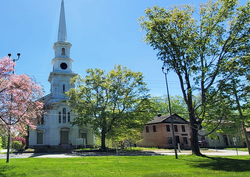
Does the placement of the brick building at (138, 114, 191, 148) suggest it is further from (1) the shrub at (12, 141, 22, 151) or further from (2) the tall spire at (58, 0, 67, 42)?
(2) the tall spire at (58, 0, 67, 42)

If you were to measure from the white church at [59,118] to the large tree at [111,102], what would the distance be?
4.04m

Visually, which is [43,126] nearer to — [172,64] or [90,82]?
[90,82]

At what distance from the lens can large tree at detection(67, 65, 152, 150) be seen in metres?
30.3

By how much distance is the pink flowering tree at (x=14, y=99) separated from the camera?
11.2 meters

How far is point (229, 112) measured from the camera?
16.8 m

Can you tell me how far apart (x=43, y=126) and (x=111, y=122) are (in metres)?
13.9

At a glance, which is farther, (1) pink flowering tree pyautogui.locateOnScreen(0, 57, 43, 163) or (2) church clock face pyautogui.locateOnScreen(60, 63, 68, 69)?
(2) church clock face pyautogui.locateOnScreen(60, 63, 68, 69)

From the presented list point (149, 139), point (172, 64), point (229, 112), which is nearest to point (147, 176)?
point (229, 112)

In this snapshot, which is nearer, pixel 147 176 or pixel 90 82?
pixel 147 176

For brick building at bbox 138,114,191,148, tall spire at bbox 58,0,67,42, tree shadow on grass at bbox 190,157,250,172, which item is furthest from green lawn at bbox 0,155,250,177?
tall spire at bbox 58,0,67,42

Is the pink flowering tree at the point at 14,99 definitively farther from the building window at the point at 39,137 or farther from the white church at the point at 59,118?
the building window at the point at 39,137

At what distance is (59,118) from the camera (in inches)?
1464

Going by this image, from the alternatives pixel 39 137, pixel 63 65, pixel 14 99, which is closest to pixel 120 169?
pixel 14 99

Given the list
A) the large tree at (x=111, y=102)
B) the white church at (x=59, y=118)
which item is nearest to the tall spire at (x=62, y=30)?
the white church at (x=59, y=118)
